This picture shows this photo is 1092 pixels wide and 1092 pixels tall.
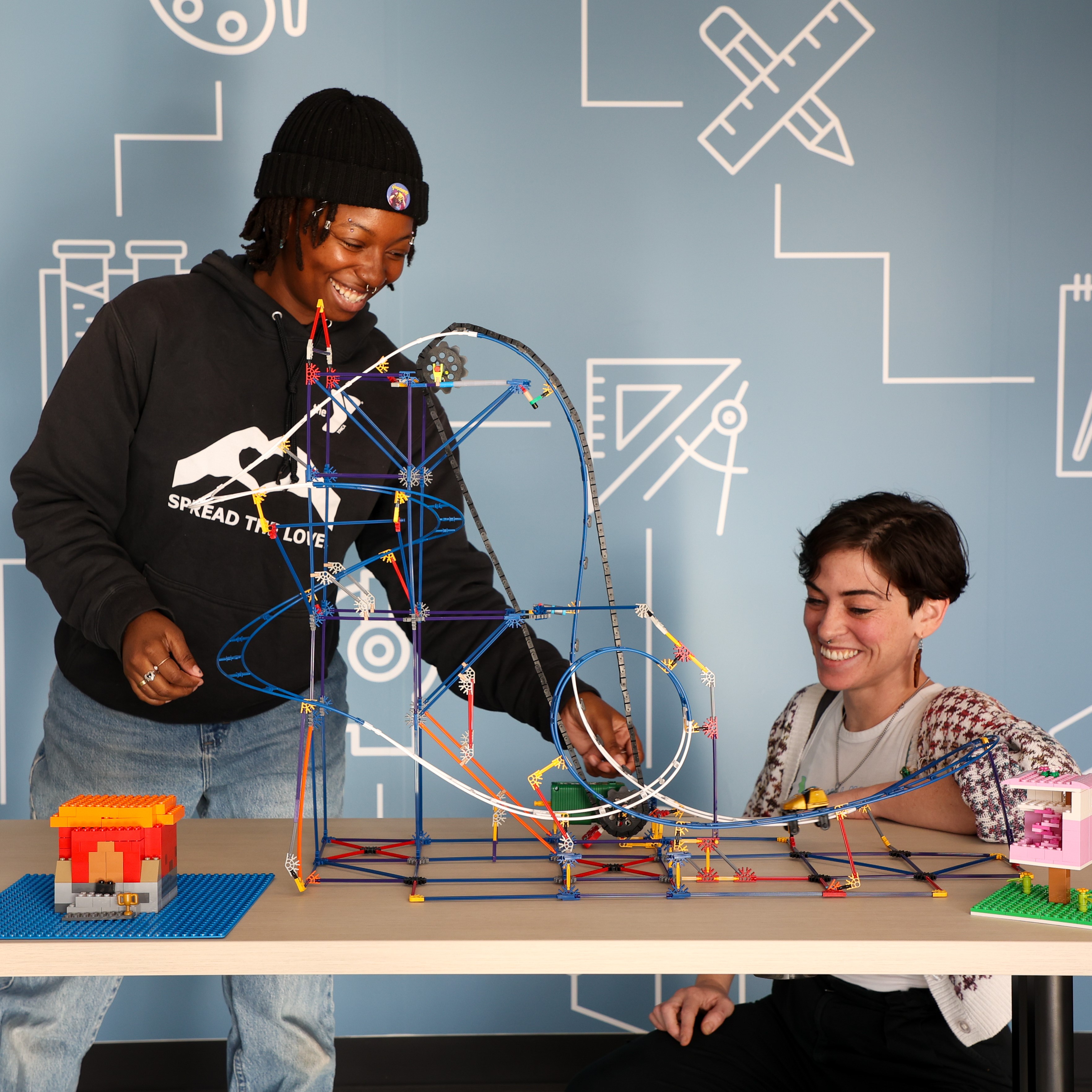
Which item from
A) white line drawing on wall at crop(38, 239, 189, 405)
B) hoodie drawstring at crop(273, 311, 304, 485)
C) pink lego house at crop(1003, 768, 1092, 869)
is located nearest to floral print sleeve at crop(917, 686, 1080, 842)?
pink lego house at crop(1003, 768, 1092, 869)

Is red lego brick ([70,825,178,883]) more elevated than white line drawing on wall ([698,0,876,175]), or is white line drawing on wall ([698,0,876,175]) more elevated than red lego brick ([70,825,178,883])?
white line drawing on wall ([698,0,876,175])

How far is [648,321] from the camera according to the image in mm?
2436

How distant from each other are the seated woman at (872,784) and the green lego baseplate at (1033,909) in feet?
0.41

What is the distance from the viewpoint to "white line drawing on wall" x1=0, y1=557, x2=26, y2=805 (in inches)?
94.7

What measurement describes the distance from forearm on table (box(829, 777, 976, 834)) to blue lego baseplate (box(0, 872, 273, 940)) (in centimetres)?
77

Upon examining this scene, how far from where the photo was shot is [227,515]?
5.24 ft

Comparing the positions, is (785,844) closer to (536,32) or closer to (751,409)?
(751,409)

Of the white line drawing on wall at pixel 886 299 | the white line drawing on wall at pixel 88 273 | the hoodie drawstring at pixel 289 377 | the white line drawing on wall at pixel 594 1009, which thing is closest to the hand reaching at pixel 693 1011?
the hoodie drawstring at pixel 289 377

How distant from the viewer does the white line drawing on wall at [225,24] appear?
2.33 meters

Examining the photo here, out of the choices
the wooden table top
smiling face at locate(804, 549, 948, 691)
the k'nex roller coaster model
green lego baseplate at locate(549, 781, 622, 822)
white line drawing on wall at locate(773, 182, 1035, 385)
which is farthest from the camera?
white line drawing on wall at locate(773, 182, 1035, 385)

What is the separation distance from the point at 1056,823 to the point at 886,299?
1585 mm

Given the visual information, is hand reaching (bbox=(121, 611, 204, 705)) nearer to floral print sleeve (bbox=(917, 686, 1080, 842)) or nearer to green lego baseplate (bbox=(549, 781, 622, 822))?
green lego baseplate (bbox=(549, 781, 622, 822))

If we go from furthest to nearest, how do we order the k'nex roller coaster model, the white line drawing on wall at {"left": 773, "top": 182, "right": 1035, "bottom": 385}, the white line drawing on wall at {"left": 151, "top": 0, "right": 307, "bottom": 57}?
1. the white line drawing on wall at {"left": 773, "top": 182, "right": 1035, "bottom": 385}
2. the white line drawing on wall at {"left": 151, "top": 0, "right": 307, "bottom": 57}
3. the k'nex roller coaster model

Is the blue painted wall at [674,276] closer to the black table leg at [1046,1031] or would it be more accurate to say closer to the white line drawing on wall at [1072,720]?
the white line drawing on wall at [1072,720]
